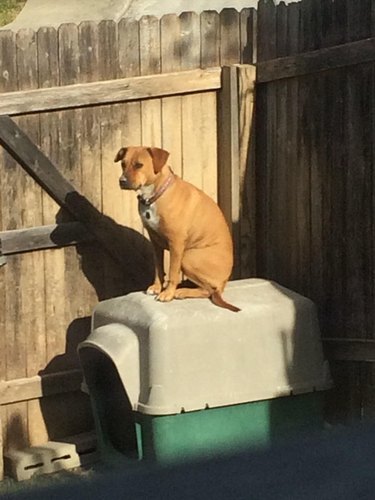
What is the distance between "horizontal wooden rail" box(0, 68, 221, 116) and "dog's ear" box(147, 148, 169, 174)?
57 centimetres

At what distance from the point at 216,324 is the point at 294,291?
2.71 ft

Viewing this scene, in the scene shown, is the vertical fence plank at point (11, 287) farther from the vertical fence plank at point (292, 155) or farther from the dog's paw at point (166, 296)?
the vertical fence plank at point (292, 155)

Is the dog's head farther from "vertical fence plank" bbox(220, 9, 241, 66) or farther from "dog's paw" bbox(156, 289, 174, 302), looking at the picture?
"vertical fence plank" bbox(220, 9, 241, 66)

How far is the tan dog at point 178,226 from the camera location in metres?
5.05

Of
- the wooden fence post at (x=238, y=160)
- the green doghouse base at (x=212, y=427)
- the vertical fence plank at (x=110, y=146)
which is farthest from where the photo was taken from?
the wooden fence post at (x=238, y=160)

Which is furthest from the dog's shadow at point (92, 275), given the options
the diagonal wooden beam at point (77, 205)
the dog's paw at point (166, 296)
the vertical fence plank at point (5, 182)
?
the dog's paw at point (166, 296)

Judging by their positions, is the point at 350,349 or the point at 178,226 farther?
the point at 350,349

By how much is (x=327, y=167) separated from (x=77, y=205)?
127cm

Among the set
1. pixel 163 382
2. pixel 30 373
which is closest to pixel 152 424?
pixel 163 382

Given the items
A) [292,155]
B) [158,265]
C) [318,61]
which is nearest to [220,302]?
[158,265]

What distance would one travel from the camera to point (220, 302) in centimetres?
507

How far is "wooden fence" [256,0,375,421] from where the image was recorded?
17.1ft

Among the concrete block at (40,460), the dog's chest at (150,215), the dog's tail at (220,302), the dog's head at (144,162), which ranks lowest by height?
the concrete block at (40,460)

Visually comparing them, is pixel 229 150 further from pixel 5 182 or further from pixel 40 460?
pixel 40 460
